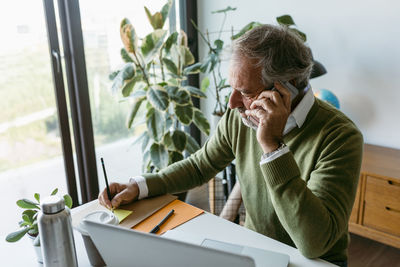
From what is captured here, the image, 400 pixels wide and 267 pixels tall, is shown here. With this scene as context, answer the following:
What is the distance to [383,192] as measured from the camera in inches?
74.7

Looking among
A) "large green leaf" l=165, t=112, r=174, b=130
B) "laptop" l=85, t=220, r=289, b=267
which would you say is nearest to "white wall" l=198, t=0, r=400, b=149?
"large green leaf" l=165, t=112, r=174, b=130

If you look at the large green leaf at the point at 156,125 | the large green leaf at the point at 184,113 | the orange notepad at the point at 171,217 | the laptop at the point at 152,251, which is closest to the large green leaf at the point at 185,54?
the large green leaf at the point at 184,113

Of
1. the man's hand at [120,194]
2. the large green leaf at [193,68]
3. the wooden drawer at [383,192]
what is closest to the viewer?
the man's hand at [120,194]

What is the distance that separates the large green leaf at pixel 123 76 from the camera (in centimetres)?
208

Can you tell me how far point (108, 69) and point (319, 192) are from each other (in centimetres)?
182

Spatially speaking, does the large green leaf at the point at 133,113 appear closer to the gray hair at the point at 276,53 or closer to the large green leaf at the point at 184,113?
the large green leaf at the point at 184,113

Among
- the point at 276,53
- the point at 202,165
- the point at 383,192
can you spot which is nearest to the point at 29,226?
the point at 202,165

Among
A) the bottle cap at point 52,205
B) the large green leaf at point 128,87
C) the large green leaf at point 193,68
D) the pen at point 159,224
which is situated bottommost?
the pen at point 159,224

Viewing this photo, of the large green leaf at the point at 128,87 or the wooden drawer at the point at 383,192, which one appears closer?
the wooden drawer at the point at 383,192

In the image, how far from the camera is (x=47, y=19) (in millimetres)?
2045

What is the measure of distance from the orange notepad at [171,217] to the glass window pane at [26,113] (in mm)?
1354

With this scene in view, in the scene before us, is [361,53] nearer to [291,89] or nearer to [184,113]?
[184,113]

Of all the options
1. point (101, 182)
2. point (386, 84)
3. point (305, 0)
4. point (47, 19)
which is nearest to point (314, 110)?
point (386, 84)

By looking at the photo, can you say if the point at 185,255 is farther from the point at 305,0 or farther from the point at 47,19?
the point at 305,0
